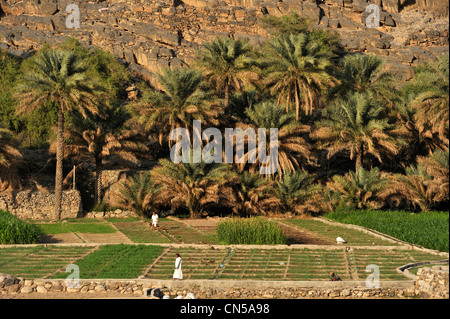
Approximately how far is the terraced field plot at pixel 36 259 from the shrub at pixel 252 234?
581cm

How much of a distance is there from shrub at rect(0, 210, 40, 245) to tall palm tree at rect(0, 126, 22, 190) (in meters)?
6.06

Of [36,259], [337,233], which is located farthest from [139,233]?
[337,233]

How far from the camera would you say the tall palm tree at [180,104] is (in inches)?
1368

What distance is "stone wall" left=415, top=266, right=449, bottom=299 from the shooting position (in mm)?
14183

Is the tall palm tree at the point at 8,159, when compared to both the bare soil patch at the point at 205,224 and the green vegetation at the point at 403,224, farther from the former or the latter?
the green vegetation at the point at 403,224

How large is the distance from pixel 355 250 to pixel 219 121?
47.7ft

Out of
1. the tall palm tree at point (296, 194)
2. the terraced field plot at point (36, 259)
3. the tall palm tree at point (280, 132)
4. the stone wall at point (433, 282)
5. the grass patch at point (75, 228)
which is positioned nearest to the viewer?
the stone wall at point (433, 282)

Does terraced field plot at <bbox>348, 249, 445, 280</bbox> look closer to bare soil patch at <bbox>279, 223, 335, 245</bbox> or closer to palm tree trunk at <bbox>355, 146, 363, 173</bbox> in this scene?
bare soil patch at <bbox>279, 223, 335, 245</bbox>

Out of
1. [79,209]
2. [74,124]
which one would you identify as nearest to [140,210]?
[79,209]

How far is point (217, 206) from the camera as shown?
34.8 meters

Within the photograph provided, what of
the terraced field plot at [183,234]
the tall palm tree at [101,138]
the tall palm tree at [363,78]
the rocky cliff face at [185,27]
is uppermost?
the rocky cliff face at [185,27]

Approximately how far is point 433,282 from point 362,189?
55.3ft

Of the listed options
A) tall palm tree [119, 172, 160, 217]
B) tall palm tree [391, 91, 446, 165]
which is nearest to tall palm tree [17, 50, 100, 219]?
tall palm tree [119, 172, 160, 217]

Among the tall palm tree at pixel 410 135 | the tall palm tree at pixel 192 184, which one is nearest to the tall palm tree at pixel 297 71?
the tall palm tree at pixel 410 135
